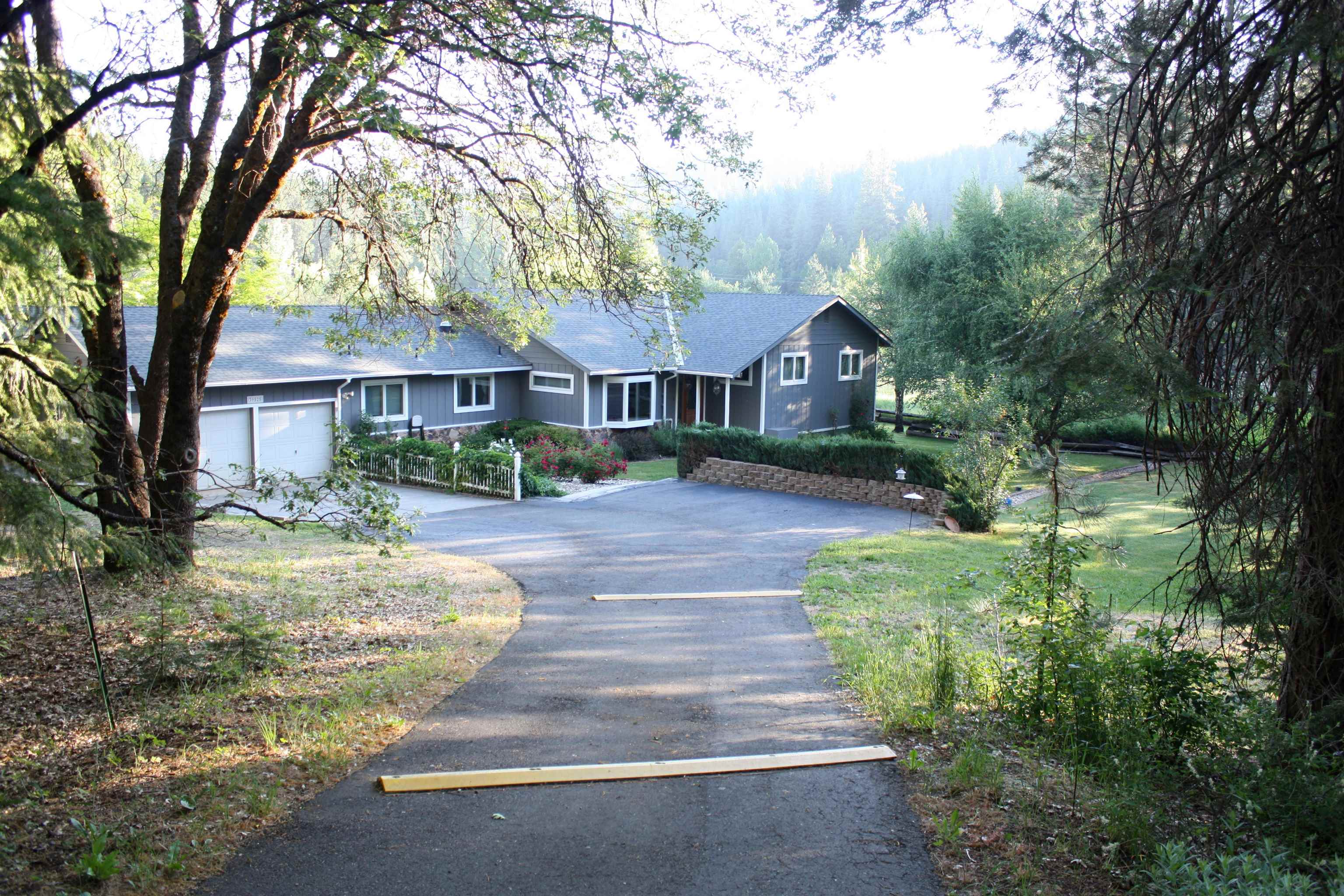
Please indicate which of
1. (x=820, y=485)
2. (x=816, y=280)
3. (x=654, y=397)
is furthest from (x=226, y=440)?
(x=816, y=280)

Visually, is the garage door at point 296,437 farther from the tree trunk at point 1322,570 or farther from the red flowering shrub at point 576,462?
the tree trunk at point 1322,570

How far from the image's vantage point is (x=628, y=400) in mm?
29812

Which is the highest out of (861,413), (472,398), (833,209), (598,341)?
(833,209)

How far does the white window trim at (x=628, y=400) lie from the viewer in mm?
29062

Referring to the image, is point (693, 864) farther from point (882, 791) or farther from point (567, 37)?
point (567, 37)

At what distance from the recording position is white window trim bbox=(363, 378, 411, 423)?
2591 cm

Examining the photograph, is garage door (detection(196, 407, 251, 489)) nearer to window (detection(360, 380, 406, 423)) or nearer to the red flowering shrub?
window (detection(360, 380, 406, 423))

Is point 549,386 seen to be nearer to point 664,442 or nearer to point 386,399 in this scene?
point 664,442

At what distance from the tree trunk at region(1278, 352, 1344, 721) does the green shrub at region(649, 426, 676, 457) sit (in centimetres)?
2435

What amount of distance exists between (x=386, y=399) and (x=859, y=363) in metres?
17.2

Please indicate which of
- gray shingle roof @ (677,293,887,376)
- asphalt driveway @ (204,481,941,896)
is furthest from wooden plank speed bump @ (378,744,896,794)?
gray shingle roof @ (677,293,887,376)

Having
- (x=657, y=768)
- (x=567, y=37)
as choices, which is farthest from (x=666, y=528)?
(x=657, y=768)

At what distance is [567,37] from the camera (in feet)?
29.8

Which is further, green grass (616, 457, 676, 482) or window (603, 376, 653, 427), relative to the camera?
window (603, 376, 653, 427)
